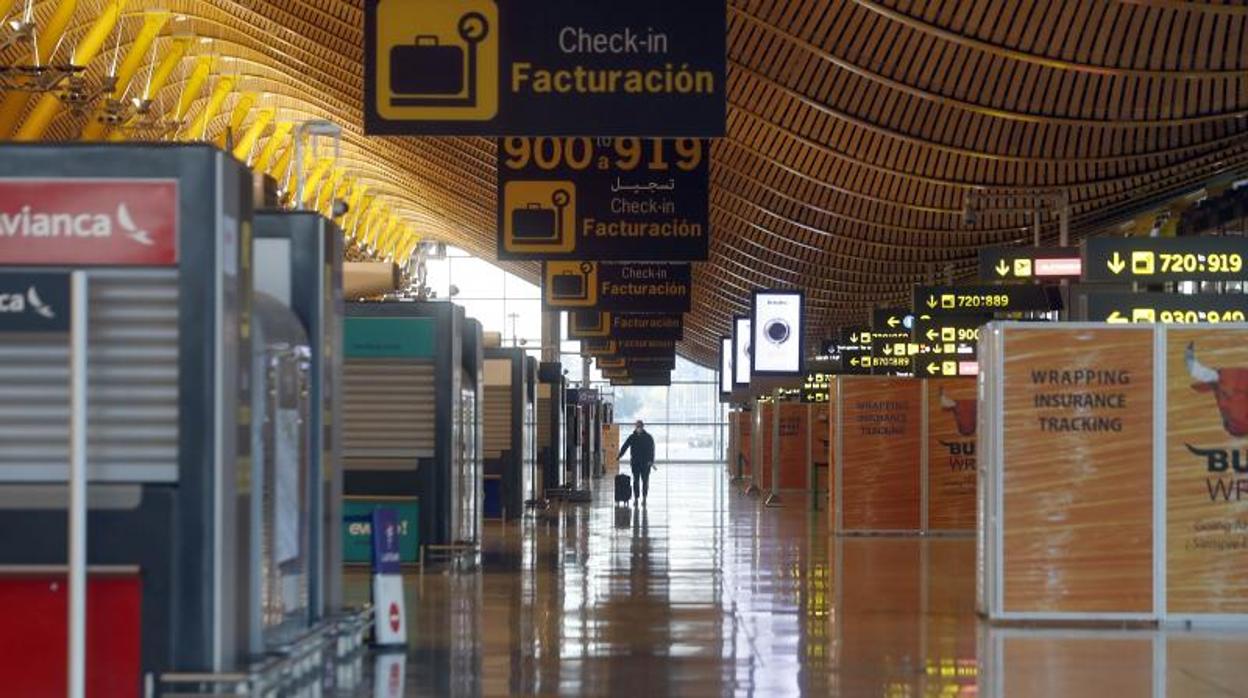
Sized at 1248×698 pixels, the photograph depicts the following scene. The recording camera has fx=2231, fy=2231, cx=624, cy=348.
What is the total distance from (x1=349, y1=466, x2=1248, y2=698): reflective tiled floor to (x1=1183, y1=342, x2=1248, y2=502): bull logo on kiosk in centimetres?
121

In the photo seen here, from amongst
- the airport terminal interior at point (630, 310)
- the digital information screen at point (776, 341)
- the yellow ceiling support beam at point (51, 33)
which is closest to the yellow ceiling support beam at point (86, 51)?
the yellow ceiling support beam at point (51, 33)

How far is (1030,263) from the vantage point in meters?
29.4

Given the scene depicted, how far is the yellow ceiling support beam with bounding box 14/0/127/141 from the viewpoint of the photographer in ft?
138

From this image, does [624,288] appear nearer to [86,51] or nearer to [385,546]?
[86,51]

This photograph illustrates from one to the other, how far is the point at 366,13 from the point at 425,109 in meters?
0.69

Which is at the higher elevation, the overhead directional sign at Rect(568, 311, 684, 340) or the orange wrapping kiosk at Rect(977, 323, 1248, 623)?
the overhead directional sign at Rect(568, 311, 684, 340)

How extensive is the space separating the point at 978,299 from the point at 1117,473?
1668 cm

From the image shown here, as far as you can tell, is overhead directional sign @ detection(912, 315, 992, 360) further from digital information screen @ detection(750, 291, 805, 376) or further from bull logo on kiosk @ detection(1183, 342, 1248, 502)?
bull logo on kiosk @ detection(1183, 342, 1248, 502)

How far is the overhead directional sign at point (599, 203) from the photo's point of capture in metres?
21.7

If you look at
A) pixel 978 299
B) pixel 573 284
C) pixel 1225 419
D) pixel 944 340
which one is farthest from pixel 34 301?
pixel 944 340

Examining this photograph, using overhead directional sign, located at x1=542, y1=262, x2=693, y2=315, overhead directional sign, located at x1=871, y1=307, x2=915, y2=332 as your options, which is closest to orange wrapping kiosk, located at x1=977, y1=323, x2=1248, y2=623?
overhead directional sign, located at x1=542, y1=262, x2=693, y2=315

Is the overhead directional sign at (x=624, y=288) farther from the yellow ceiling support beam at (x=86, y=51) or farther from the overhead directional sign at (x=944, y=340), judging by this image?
the yellow ceiling support beam at (x=86, y=51)

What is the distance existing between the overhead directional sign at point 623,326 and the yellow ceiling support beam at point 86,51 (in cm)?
1056

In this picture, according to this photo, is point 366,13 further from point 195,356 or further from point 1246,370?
point 1246,370
